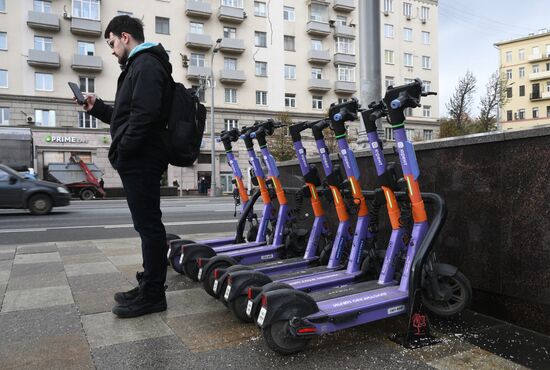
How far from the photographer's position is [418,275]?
298 centimetres

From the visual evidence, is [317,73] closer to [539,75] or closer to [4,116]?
[4,116]

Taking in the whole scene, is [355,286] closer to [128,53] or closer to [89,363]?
[89,363]

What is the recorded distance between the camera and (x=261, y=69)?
42156mm

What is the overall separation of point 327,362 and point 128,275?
315 centimetres

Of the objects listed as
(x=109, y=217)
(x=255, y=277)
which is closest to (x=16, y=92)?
(x=109, y=217)

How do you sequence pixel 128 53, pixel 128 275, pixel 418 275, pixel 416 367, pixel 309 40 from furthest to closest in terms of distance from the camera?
1. pixel 309 40
2. pixel 128 275
3. pixel 128 53
4. pixel 418 275
5. pixel 416 367

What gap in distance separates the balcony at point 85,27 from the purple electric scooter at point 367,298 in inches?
1477

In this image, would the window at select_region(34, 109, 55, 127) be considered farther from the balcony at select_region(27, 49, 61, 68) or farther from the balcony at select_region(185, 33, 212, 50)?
the balcony at select_region(185, 33, 212, 50)

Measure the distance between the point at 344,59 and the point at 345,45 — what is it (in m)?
A: 1.80

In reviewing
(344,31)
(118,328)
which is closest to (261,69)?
(344,31)

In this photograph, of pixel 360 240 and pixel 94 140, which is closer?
pixel 360 240

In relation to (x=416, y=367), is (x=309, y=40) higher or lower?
higher

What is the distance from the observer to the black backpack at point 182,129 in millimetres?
3475

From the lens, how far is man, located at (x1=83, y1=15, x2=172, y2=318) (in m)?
3.31
